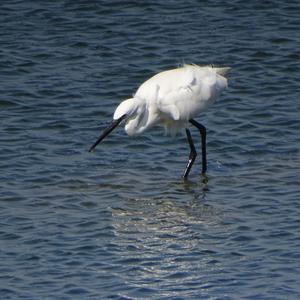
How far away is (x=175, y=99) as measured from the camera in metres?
10.1

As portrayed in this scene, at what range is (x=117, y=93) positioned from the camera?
39.1ft

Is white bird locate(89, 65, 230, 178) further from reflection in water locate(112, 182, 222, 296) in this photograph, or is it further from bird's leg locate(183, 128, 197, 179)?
reflection in water locate(112, 182, 222, 296)

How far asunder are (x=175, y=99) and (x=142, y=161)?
0.62 m

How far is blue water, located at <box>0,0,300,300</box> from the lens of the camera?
729 cm

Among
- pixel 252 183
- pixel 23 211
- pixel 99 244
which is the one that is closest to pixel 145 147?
pixel 252 183

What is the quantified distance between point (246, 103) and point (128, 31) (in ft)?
8.45

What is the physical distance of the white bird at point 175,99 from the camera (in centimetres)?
1004

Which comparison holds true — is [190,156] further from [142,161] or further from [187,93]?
[187,93]

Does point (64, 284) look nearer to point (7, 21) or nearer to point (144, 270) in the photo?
point (144, 270)

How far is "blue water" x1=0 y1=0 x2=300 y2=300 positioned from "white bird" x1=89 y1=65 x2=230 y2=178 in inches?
13.0

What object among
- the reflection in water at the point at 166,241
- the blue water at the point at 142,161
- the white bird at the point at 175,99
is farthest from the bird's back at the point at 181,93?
the reflection in water at the point at 166,241

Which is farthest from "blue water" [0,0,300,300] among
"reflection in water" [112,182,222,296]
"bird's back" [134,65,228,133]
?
"bird's back" [134,65,228,133]

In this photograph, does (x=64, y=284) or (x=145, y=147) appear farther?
(x=145, y=147)

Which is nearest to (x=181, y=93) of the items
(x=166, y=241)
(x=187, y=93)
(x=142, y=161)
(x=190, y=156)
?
(x=187, y=93)
